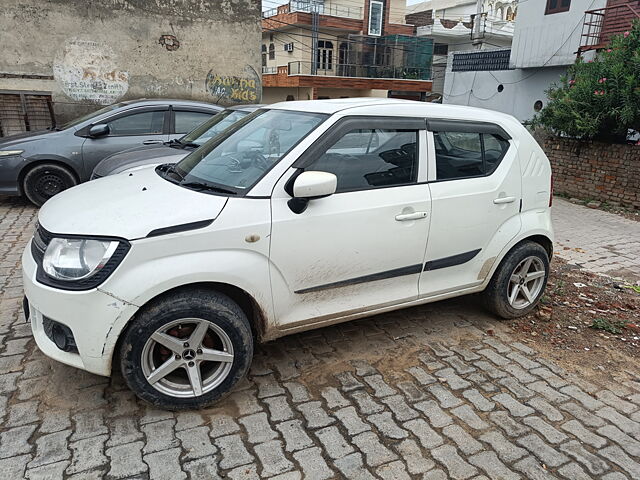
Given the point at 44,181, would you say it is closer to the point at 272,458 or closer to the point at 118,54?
the point at 118,54

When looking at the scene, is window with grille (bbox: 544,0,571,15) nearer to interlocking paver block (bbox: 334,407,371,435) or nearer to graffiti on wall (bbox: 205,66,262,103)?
graffiti on wall (bbox: 205,66,262,103)

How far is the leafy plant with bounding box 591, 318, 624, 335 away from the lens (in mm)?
4215

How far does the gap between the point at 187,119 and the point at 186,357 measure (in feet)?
18.8

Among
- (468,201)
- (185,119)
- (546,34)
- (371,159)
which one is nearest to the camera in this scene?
Answer: (371,159)

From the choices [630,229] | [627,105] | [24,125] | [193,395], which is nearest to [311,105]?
[193,395]

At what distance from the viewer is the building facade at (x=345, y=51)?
3055 centimetres

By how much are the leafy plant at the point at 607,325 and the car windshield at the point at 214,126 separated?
3964 millimetres

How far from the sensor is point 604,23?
16.1 m

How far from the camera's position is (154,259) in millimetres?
2613

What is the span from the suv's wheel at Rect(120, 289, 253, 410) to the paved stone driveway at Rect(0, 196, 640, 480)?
156mm

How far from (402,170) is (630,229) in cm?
654

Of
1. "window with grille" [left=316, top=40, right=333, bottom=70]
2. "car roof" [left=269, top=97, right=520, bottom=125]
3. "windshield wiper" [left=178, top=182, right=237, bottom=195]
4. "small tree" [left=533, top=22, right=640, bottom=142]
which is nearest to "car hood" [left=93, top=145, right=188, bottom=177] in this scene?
"car roof" [left=269, top=97, right=520, bottom=125]

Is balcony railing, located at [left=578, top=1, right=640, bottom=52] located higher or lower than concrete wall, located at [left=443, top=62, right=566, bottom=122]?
higher

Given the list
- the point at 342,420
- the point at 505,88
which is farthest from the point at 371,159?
the point at 505,88
